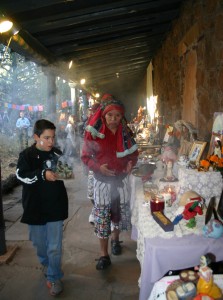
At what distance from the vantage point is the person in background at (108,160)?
3088mm

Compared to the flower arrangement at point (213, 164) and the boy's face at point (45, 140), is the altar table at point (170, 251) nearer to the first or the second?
the flower arrangement at point (213, 164)

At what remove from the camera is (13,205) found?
233 inches

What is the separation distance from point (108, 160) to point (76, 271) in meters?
1.35

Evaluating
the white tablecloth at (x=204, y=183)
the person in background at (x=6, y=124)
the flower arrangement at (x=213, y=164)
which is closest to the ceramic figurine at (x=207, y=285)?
the white tablecloth at (x=204, y=183)

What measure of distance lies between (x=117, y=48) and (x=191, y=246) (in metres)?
6.95

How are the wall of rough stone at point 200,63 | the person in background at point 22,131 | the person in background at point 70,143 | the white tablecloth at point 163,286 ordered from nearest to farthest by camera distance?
the white tablecloth at point 163,286
the wall of rough stone at point 200,63
the person in background at point 70,143
the person in background at point 22,131

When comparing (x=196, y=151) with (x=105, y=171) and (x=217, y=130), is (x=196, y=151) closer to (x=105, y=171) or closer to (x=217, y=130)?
(x=217, y=130)

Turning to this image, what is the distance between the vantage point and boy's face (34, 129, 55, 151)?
2648mm

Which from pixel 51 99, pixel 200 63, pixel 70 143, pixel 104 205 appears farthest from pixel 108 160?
pixel 70 143

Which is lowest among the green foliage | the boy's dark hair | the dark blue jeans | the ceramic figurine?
the dark blue jeans

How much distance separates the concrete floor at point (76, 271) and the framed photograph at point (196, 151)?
1.42m

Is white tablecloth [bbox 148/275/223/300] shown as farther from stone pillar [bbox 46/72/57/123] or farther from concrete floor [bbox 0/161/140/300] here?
stone pillar [bbox 46/72/57/123]

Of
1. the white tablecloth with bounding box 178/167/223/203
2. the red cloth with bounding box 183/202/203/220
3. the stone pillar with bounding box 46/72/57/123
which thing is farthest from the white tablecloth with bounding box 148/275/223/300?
the stone pillar with bounding box 46/72/57/123

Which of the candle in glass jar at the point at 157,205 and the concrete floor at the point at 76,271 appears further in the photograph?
the concrete floor at the point at 76,271
